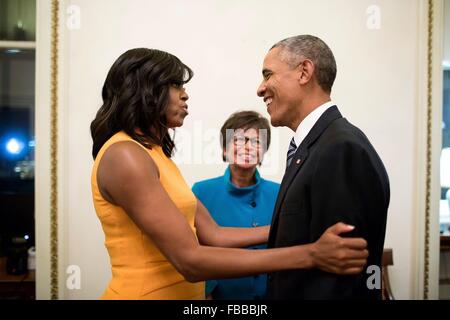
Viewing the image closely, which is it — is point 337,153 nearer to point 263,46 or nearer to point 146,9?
point 263,46

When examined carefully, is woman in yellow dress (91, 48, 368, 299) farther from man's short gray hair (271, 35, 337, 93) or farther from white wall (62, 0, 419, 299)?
white wall (62, 0, 419, 299)

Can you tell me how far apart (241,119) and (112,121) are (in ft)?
2.27

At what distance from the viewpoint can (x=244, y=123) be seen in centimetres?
152

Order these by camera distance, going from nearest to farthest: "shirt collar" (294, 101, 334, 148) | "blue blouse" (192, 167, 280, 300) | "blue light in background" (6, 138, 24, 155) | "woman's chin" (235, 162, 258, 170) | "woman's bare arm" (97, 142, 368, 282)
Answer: "woman's bare arm" (97, 142, 368, 282), "shirt collar" (294, 101, 334, 148), "blue blouse" (192, 167, 280, 300), "woman's chin" (235, 162, 258, 170), "blue light in background" (6, 138, 24, 155)

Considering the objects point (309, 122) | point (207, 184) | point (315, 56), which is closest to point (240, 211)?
point (207, 184)

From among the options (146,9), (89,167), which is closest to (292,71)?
(146,9)

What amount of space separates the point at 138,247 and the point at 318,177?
437 millimetres

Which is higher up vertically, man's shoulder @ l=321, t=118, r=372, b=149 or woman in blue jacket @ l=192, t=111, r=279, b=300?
man's shoulder @ l=321, t=118, r=372, b=149

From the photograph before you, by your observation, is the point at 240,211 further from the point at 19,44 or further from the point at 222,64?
the point at 19,44

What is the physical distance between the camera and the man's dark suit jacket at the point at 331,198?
830mm

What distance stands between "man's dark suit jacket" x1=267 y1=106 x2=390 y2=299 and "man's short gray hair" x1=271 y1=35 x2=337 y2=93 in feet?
0.39

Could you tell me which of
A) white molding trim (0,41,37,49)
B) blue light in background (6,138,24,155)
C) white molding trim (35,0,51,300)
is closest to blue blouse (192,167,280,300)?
white molding trim (35,0,51,300)

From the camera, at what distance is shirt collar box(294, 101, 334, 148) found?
1.01m

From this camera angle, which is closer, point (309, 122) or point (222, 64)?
point (309, 122)
